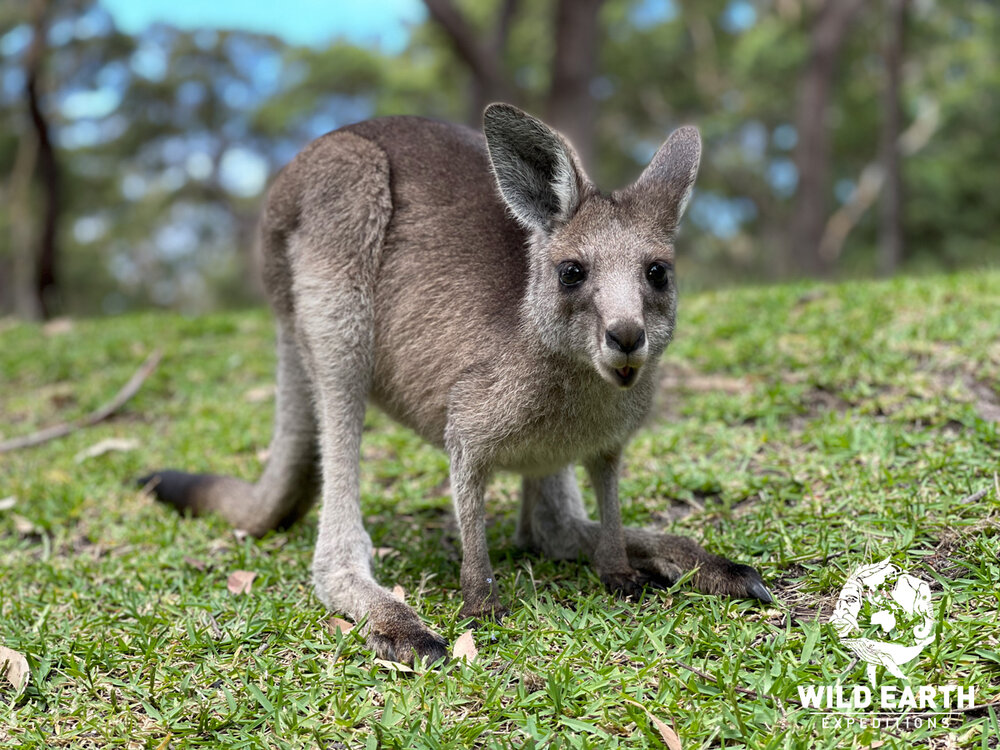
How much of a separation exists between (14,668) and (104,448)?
245 cm

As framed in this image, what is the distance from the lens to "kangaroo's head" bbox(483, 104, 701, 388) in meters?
2.50

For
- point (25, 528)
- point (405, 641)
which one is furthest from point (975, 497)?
point (25, 528)

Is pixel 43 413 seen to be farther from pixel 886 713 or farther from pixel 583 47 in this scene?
pixel 583 47

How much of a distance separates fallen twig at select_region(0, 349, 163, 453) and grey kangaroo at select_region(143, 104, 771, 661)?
2.16m

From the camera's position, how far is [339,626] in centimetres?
272

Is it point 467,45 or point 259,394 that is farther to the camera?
point 467,45

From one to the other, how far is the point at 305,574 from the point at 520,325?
1.25 metres

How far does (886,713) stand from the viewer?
6.88ft

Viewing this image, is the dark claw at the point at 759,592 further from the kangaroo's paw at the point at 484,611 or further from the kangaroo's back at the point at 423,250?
the kangaroo's back at the point at 423,250

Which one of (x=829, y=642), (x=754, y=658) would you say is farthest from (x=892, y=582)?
(x=754, y=658)

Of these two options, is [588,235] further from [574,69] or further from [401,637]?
[574,69]

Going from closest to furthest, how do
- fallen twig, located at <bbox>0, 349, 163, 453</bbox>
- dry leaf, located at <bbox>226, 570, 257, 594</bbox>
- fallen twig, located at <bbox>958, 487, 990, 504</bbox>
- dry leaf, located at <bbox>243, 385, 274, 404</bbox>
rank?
fallen twig, located at <bbox>958, 487, 990, 504</bbox> < dry leaf, located at <bbox>226, 570, 257, 594</bbox> < fallen twig, located at <bbox>0, 349, 163, 453</bbox> < dry leaf, located at <bbox>243, 385, 274, 404</bbox>

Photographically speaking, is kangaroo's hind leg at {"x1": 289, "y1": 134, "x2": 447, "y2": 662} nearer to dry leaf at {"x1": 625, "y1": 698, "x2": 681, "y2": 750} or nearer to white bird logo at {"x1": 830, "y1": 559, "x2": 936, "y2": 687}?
dry leaf at {"x1": 625, "y1": 698, "x2": 681, "y2": 750}

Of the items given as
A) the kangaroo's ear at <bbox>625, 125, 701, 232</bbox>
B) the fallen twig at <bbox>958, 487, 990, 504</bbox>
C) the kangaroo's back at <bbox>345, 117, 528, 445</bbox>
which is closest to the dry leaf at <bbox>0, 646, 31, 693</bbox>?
the kangaroo's back at <bbox>345, 117, 528, 445</bbox>
